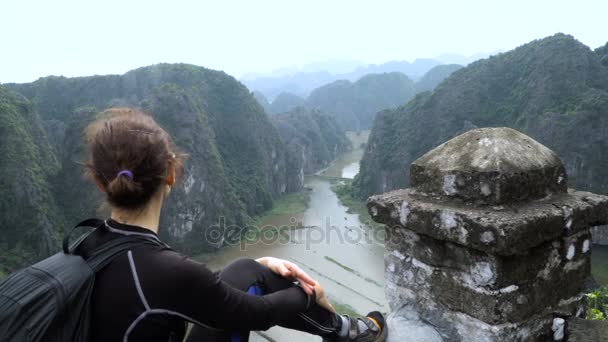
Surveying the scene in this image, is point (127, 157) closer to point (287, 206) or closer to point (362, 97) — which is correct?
point (287, 206)

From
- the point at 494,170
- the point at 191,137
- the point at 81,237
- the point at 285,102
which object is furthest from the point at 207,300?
the point at 285,102

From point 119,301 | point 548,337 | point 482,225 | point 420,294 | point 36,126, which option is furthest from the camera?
point 36,126

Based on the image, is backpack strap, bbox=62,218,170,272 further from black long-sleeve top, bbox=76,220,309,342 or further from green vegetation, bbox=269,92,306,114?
green vegetation, bbox=269,92,306,114

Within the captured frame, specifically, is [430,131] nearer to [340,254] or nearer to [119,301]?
[340,254]

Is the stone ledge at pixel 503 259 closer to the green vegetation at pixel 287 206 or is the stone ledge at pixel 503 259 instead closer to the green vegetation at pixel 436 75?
the green vegetation at pixel 287 206

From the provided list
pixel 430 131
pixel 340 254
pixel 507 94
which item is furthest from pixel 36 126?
pixel 507 94
